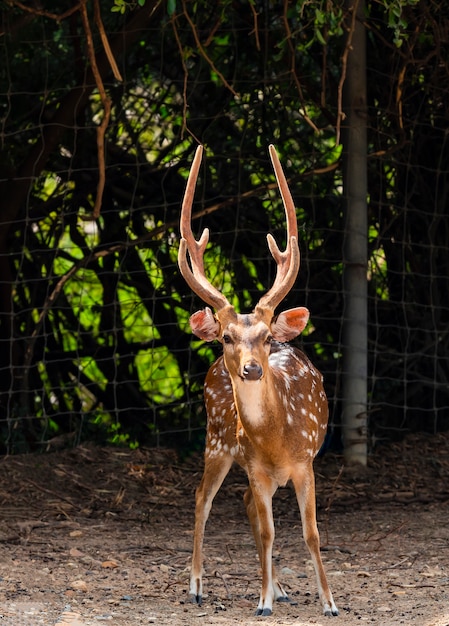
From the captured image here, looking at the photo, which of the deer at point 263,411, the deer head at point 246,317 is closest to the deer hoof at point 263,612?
the deer at point 263,411

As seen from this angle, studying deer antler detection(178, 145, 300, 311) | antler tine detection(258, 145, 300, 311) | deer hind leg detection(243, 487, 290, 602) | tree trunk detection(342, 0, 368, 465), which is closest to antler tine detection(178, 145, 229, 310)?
deer antler detection(178, 145, 300, 311)

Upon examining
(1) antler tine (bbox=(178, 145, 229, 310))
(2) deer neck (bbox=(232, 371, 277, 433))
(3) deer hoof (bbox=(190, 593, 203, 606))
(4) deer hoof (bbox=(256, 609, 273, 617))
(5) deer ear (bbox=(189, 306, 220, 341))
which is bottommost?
(3) deer hoof (bbox=(190, 593, 203, 606))

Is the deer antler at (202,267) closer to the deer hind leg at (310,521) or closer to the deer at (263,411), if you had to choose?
the deer at (263,411)

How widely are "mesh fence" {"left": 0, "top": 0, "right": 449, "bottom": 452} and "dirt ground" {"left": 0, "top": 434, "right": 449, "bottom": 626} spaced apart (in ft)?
1.26

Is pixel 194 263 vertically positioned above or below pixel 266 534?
above

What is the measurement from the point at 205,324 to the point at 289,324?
1.12ft

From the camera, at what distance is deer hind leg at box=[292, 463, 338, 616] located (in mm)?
4715

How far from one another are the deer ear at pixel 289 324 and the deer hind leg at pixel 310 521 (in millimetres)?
551

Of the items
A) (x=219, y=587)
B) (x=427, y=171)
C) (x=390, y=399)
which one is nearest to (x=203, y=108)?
(x=427, y=171)

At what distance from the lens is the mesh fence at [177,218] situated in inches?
280

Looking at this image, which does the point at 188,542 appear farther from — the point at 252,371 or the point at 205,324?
the point at 252,371

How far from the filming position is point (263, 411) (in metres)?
4.72

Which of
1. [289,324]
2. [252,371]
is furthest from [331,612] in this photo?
[289,324]

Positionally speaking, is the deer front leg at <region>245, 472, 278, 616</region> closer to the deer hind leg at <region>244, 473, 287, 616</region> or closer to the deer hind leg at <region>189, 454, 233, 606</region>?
the deer hind leg at <region>244, 473, 287, 616</region>
